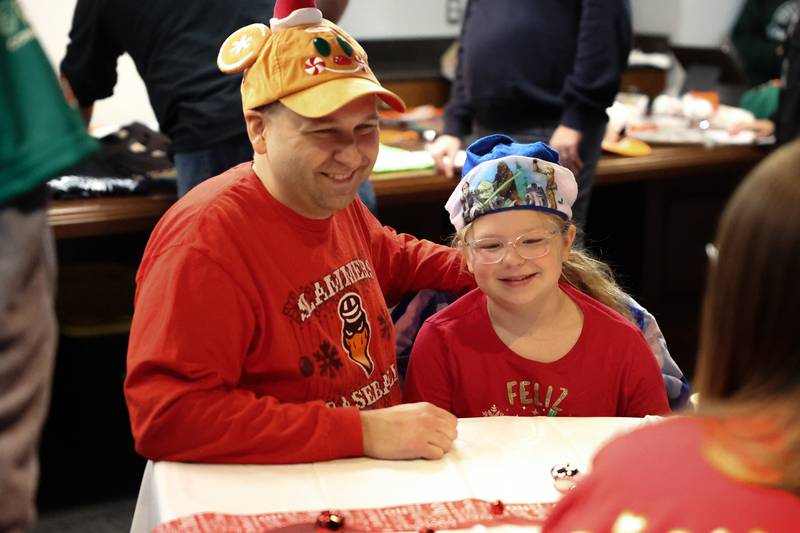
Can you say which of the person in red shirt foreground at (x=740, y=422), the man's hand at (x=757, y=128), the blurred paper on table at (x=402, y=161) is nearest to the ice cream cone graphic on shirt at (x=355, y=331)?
the person in red shirt foreground at (x=740, y=422)

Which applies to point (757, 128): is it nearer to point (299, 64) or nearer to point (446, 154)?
point (446, 154)

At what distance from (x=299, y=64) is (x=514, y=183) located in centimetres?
46

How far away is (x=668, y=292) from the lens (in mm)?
4250

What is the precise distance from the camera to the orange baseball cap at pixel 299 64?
1.58 metres

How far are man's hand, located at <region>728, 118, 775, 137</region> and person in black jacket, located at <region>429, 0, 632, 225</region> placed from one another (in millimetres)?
1276

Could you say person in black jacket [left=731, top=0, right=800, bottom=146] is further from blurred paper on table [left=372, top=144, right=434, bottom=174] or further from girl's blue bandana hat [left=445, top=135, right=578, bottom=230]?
girl's blue bandana hat [left=445, top=135, right=578, bottom=230]

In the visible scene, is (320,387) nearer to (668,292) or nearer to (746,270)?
(746,270)

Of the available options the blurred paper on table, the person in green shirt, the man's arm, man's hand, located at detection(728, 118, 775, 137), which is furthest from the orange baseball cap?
man's hand, located at detection(728, 118, 775, 137)

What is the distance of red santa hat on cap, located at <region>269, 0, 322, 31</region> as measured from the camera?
63.9 inches

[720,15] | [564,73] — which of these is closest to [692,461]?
[564,73]

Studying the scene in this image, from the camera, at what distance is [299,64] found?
5.21ft

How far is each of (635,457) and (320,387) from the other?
787 mm

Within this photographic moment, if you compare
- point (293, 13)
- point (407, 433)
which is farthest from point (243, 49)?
point (407, 433)

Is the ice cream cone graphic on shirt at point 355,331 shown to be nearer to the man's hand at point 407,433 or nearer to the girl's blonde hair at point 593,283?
the man's hand at point 407,433
